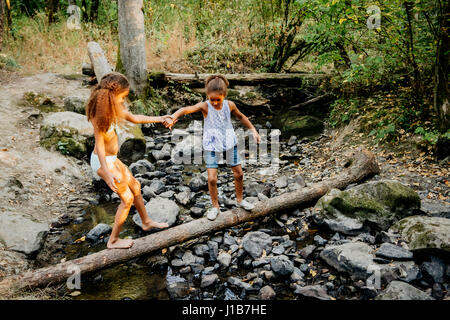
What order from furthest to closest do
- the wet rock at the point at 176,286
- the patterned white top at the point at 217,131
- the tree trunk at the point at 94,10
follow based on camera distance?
the tree trunk at the point at 94,10
the patterned white top at the point at 217,131
the wet rock at the point at 176,286

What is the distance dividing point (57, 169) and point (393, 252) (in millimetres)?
5184

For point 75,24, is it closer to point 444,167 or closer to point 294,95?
point 294,95

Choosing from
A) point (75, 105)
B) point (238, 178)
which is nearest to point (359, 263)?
point (238, 178)

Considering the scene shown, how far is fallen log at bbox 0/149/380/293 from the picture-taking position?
9.27 feet

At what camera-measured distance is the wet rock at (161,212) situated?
3963 millimetres

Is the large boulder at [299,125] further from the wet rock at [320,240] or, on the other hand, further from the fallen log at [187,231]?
the wet rock at [320,240]

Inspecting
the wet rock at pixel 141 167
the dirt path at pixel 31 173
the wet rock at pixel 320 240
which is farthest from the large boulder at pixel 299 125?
the dirt path at pixel 31 173

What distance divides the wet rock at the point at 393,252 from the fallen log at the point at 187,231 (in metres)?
1.22

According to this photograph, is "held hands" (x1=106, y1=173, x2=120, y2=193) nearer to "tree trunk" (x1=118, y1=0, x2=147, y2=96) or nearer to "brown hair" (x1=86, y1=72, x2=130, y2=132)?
"brown hair" (x1=86, y1=72, x2=130, y2=132)

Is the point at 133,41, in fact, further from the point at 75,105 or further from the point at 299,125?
the point at 299,125

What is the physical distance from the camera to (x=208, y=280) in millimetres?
2975

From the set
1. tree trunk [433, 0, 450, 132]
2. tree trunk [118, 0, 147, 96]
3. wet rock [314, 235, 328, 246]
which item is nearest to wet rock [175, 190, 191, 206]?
wet rock [314, 235, 328, 246]

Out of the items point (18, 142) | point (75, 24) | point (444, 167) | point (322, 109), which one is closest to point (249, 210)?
point (444, 167)
